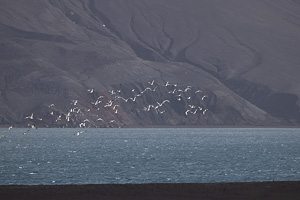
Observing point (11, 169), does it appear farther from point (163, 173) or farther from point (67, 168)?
point (163, 173)

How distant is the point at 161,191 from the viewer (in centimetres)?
5216

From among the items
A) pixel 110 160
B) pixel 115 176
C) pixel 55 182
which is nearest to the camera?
pixel 55 182

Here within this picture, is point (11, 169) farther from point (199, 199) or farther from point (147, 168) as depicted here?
point (199, 199)

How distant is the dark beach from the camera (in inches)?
1953

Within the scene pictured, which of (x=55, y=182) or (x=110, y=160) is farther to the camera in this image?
(x=110, y=160)

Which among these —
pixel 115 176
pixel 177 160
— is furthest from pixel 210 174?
pixel 177 160

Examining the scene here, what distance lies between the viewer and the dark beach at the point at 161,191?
49.6 metres

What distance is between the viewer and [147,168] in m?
85.7

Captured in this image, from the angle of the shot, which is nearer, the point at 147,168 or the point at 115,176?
the point at 115,176

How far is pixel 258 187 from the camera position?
176 feet

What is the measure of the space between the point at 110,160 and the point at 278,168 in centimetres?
2244

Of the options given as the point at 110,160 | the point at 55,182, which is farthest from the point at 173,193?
the point at 110,160

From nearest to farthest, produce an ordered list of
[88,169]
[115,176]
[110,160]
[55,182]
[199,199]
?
[199,199]
[55,182]
[115,176]
[88,169]
[110,160]

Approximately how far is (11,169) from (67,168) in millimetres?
5781
